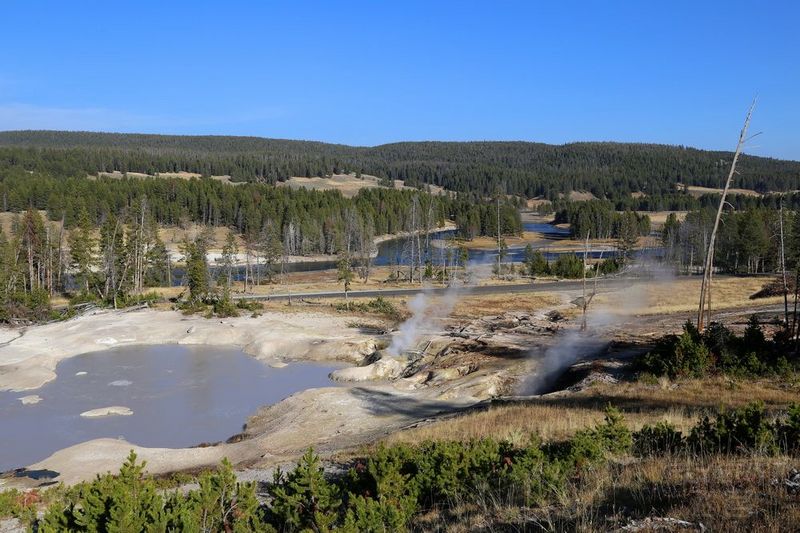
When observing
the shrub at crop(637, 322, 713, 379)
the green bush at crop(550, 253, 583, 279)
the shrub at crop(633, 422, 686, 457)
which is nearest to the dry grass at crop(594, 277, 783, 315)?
the green bush at crop(550, 253, 583, 279)

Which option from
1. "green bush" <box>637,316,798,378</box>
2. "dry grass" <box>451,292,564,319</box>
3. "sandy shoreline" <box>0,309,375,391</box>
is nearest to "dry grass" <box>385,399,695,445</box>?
"green bush" <box>637,316,798,378</box>

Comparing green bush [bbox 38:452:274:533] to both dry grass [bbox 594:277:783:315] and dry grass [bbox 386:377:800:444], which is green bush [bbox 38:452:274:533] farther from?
dry grass [bbox 594:277:783:315]

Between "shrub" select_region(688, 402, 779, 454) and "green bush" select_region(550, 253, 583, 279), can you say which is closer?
"shrub" select_region(688, 402, 779, 454)

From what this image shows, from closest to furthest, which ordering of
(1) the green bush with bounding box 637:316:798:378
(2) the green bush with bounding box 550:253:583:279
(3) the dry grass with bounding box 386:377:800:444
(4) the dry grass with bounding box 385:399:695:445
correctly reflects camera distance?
(4) the dry grass with bounding box 385:399:695:445 → (3) the dry grass with bounding box 386:377:800:444 → (1) the green bush with bounding box 637:316:798:378 → (2) the green bush with bounding box 550:253:583:279

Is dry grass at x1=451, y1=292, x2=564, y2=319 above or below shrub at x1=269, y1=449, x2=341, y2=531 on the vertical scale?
below

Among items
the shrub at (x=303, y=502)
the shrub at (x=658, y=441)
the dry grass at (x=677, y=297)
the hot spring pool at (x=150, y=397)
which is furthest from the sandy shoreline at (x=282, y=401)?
the dry grass at (x=677, y=297)

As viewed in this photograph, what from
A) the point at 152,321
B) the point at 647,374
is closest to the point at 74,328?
the point at 152,321

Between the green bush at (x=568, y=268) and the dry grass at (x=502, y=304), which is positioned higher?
→ the green bush at (x=568, y=268)

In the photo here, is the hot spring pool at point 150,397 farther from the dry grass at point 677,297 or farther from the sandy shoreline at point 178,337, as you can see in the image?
the dry grass at point 677,297

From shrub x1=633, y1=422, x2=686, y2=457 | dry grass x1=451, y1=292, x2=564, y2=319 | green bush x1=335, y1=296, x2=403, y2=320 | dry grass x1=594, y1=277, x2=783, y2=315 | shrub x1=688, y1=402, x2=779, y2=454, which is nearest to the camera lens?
shrub x1=688, y1=402, x2=779, y2=454

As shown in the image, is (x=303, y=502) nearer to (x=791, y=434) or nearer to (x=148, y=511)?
(x=148, y=511)

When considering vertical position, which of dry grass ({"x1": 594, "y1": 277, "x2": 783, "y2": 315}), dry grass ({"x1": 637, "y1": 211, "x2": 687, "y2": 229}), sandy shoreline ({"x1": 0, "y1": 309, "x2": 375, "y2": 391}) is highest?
dry grass ({"x1": 637, "y1": 211, "x2": 687, "y2": 229})

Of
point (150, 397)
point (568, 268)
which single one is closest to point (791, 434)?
point (150, 397)

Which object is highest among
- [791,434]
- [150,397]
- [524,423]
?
[791,434]
